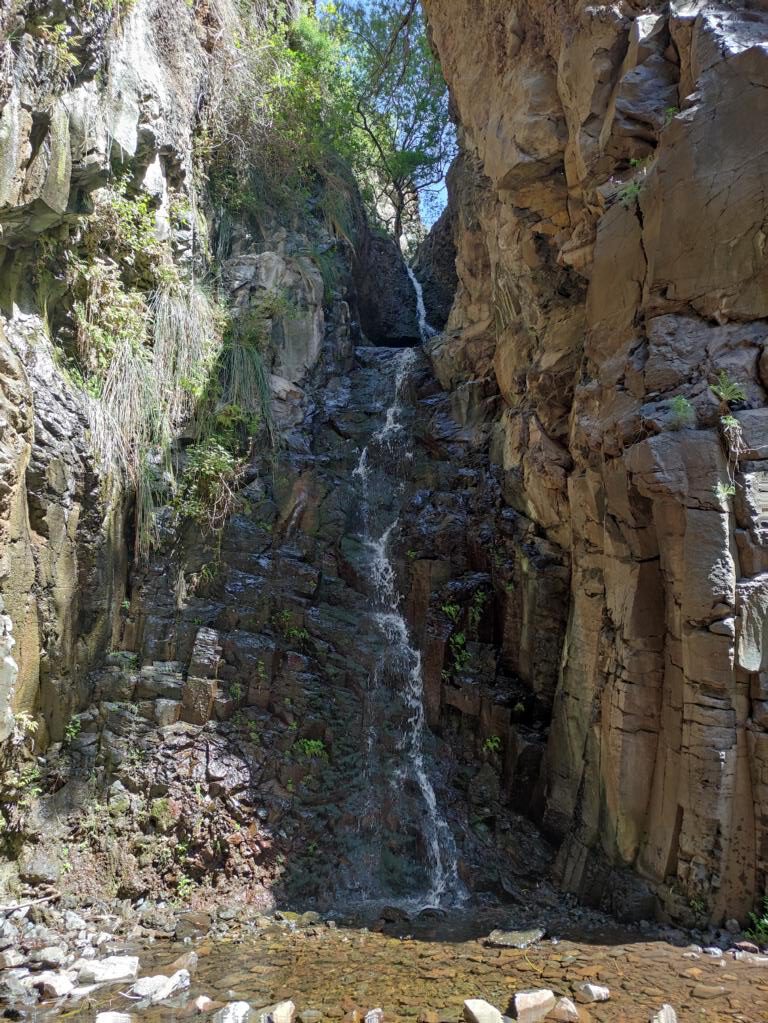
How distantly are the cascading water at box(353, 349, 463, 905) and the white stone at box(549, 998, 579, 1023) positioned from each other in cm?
245

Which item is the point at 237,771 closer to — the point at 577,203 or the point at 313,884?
the point at 313,884

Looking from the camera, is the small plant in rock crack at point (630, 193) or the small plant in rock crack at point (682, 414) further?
the small plant in rock crack at point (630, 193)

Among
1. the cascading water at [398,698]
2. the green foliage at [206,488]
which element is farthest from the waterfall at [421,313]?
the green foliage at [206,488]

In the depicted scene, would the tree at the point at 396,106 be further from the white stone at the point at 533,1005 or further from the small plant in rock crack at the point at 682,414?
the white stone at the point at 533,1005

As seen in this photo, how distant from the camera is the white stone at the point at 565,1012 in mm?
4492


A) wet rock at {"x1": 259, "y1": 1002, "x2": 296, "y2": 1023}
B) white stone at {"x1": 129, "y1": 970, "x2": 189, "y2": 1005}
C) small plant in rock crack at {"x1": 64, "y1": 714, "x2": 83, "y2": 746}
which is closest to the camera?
wet rock at {"x1": 259, "y1": 1002, "x2": 296, "y2": 1023}

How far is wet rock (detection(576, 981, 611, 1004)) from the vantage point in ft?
15.5

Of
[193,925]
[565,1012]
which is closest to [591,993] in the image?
[565,1012]

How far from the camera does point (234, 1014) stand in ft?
15.7

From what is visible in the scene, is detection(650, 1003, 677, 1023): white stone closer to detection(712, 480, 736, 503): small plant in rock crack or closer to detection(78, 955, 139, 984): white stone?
detection(712, 480, 736, 503): small plant in rock crack

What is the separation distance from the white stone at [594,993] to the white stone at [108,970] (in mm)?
3513

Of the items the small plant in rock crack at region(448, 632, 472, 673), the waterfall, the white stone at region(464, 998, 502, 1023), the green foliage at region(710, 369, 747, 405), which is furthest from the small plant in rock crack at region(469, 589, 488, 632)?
the waterfall

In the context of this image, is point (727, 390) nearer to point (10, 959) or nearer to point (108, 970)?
point (108, 970)

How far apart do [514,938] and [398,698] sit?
342cm
